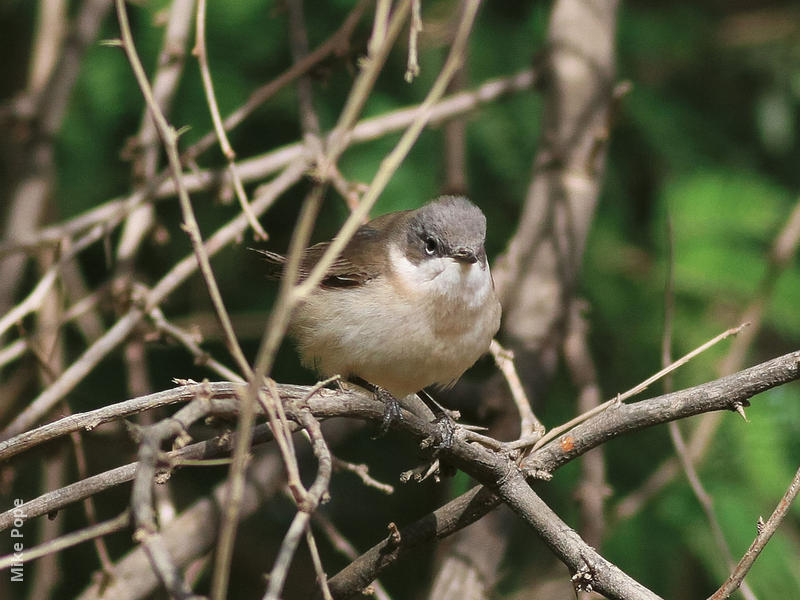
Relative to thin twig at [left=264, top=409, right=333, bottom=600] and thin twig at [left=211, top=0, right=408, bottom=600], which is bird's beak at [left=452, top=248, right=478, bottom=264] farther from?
thin twig at [left=211, top=0, right=408, bottom=600]

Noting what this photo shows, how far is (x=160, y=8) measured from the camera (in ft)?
14.7

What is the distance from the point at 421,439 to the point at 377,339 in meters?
0.73

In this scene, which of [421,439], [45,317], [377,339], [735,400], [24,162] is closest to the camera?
[735,400]

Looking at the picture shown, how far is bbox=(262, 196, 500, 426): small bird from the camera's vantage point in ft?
10.3

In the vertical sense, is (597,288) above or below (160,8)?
below

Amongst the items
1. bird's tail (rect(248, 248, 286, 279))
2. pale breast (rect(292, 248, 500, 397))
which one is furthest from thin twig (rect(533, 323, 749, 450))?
bird's tail (rect(248, 248, 286, 279))

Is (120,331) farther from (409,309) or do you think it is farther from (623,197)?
(623,197)

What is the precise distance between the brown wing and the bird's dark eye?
18 cm

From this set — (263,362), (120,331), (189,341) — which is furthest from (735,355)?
(263,362)

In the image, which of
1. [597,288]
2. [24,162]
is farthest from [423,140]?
[24,162]

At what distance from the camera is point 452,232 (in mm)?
3424

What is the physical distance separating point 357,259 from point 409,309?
467mm

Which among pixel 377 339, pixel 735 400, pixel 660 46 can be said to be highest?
pixel 660 46

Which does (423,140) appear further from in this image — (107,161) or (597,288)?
A: (107,161)
